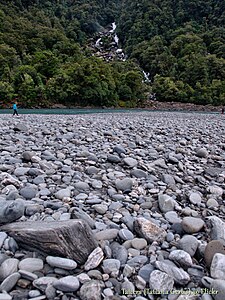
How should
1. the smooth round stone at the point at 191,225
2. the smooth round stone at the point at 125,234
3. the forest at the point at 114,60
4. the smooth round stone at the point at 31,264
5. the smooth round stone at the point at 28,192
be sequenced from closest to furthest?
the smooth round stone at the point at 31,264, the smooth round stone at the point at 125,234, the smooth round stone at the point at 191,225, the smooth round stone at the point at 28,192, the forest at the point at 114,60

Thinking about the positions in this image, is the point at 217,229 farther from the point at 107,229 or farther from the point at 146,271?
the point at 107,229

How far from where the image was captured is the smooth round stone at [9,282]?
1.40 m

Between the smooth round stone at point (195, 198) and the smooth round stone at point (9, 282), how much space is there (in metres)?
1.97

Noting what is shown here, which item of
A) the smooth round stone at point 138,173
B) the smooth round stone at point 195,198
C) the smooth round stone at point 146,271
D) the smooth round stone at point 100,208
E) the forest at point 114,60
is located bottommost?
the smooth round stone at point 146,271

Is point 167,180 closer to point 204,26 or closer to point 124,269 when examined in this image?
point 124,269

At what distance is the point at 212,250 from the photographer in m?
1.77

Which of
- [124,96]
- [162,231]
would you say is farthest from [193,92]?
[162,231]

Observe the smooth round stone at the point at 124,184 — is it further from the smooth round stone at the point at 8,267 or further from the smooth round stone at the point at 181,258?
the smooth round stone at the point at 8,267

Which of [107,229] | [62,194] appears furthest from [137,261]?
[62,194]

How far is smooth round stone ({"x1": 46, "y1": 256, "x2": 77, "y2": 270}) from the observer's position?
156 centimetres

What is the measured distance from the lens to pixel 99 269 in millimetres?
1633

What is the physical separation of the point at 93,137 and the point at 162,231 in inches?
142

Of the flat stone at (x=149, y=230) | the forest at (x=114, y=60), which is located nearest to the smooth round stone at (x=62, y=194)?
the flat stone at (x=149, y=230)

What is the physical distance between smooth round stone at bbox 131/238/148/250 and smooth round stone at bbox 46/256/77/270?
507 mm
